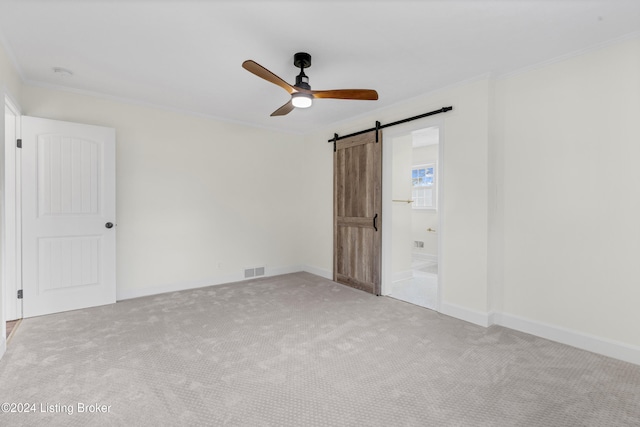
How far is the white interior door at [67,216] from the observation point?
3299 millimetres

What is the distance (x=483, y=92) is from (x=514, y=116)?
39cm

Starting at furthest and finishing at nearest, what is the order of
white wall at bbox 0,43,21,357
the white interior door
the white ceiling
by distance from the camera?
the white interior door → white wall at bbox 0,43,21,357 → the white ceiling

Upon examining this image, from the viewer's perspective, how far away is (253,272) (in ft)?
16.8

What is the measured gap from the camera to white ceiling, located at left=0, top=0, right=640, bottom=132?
6.98ft

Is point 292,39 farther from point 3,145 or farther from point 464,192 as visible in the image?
point 3,145

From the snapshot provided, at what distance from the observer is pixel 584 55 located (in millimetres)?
2666

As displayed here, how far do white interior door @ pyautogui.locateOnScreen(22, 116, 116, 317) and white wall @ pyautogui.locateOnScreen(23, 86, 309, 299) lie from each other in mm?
220

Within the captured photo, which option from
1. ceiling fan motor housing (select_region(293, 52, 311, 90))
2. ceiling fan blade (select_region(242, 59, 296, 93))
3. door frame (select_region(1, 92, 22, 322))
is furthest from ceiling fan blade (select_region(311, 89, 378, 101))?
door frame (select_region(1, 92, 22, 322))

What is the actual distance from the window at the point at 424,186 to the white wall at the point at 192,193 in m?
2.98

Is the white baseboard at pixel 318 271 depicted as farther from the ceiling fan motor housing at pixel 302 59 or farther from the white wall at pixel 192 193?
the ceiling fan motor housing at pixel 302 59

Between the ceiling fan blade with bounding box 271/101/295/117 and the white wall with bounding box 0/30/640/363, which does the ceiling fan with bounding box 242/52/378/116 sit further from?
the white wall with bounding box 0/30/640/363

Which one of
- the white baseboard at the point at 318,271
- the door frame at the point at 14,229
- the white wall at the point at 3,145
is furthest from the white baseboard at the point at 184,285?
the white wall at the point at 3,145

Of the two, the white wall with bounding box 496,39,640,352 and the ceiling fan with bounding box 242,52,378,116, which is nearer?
the white wall with bounding box 496,39,640,352

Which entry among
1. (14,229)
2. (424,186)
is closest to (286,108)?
(14,229)
